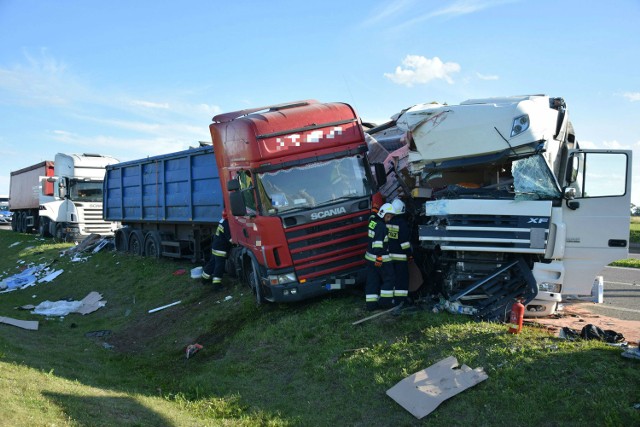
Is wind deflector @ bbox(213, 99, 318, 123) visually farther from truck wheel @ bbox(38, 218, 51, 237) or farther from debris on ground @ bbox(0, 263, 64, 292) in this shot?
truck wheel @ bbox(38, 218, 51, 237)

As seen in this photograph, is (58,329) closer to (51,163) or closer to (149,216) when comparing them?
(149,216)

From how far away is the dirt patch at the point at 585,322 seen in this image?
6508 mm

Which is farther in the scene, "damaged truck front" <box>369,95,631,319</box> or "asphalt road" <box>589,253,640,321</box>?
"asphalt road" <box>589,253,640,321</box>

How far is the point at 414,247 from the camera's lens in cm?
783

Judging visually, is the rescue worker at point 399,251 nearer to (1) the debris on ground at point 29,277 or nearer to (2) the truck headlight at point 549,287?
(2) the truck headlight at point 549,287

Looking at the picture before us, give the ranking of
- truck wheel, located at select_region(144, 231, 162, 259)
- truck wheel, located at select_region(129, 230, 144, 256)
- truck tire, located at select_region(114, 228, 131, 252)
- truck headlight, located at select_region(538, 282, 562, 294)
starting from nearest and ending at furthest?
truck headlight, located at select_region(538, 282, 562, 294)
truck wheel, located at select_region(144, 231, 162, 259)
truck wheel, located at select_region(129, 230, 144, 256)
truck tire, located at select_region(114, 228, 131, 252)

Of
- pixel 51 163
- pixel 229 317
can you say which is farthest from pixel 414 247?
pixel 51 163

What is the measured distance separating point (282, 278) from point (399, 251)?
1722mm

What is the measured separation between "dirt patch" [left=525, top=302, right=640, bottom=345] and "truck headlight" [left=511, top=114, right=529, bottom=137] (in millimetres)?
2415

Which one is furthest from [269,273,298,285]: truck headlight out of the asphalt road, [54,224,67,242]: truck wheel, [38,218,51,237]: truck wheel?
[38,218,51,237]: truck wheel

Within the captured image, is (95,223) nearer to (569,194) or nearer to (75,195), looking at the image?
(75,195)

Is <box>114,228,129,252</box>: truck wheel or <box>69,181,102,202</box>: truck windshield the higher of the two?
<box>69,181,102,202</box>: truck windshield

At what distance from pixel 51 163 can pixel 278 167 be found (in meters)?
18.6

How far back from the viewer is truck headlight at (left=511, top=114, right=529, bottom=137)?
6.20 m
